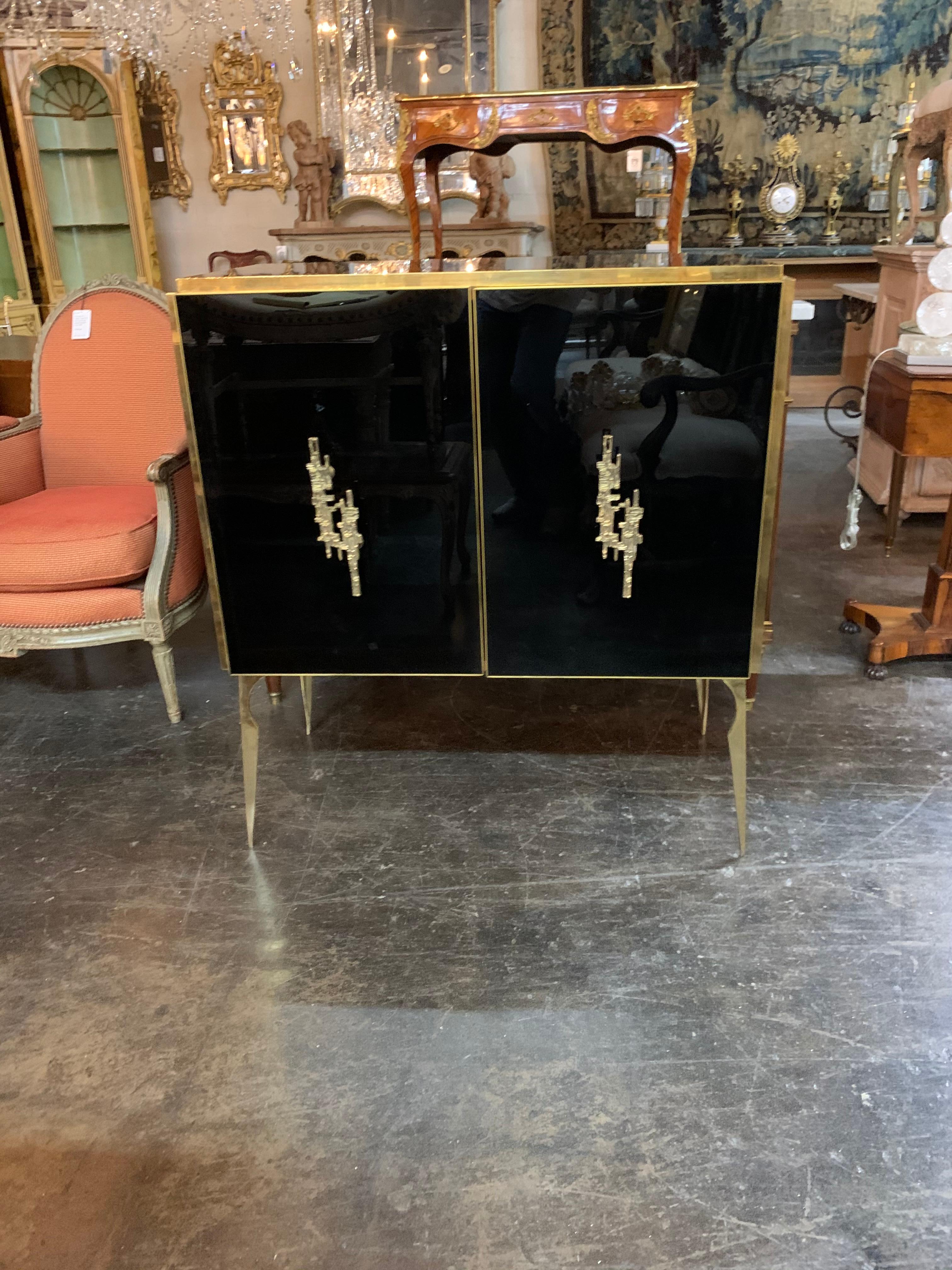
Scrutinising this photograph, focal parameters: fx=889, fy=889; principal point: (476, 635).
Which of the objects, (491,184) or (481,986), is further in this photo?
(491,184)

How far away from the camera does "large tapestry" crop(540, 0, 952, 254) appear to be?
5.78 metres

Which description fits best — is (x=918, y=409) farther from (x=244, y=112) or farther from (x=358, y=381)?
(x=244, y=112)

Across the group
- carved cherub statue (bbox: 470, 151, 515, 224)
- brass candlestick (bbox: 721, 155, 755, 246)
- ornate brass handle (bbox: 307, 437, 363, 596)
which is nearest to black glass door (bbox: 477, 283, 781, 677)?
ornate brass handle (bbox: 307, 437, 363, 596)

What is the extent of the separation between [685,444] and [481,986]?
3.37 feet

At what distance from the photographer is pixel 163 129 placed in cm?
594

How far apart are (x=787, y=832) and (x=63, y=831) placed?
165cm

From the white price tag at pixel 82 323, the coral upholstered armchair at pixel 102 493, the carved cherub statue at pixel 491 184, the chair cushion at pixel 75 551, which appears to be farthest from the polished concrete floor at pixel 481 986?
the carved cherub statue at pixel 491 184

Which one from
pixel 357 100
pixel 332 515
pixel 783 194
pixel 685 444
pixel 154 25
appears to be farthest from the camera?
pixel 783 194

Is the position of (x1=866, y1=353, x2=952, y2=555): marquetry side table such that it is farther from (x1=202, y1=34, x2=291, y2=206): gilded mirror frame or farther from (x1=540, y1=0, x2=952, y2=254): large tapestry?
(x1=202, y1=34, x2=291, y2=206): gilded mirror frame

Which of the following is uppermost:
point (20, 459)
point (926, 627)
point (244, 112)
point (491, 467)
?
point (244, 112)

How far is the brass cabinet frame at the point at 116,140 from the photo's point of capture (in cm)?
538

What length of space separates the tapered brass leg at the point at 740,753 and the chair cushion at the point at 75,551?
1.58 metres

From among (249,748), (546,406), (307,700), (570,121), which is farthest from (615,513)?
(307,700)

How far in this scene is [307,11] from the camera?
5.57m
